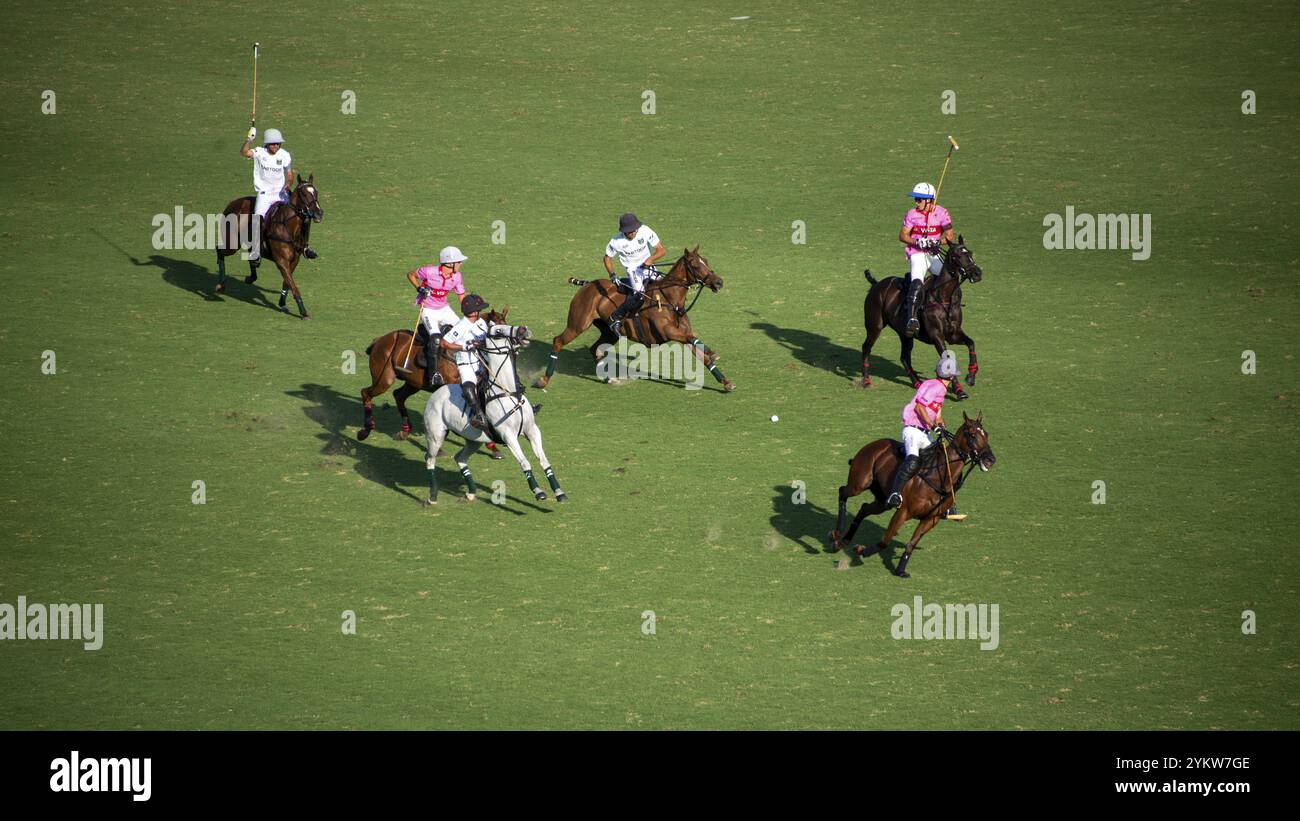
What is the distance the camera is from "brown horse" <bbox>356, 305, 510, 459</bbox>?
22641 millimetres

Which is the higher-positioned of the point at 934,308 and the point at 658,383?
the point at 934,308

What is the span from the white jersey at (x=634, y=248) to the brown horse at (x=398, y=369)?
358cm

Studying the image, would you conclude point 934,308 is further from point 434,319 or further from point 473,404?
point 473,404

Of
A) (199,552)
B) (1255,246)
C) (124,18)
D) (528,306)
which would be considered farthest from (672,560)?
(124,18)

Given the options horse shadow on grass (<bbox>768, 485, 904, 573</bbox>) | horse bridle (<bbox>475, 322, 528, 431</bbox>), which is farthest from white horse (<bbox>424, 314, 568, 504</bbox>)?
horse shadow on grass (<bbox>768, 485, 904, 573</bbox>)

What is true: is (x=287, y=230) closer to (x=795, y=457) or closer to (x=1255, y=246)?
(x=795, y=457)

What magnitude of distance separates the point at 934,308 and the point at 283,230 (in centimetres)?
1235

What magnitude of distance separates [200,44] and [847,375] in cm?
2379

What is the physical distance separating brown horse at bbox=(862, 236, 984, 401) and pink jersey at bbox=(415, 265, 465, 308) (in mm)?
7322

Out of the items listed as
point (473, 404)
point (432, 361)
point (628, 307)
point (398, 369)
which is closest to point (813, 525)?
point (473, 404)

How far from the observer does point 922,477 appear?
63.0 feet

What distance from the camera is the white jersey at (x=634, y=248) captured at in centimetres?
2539

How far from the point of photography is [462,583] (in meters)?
19.5

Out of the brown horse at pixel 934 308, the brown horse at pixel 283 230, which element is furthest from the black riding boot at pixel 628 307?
the brown horse at pixel 283 230
